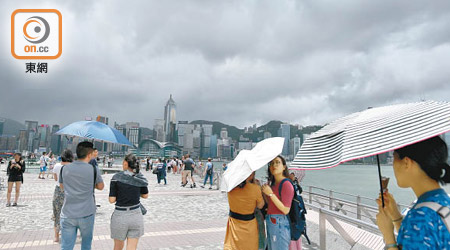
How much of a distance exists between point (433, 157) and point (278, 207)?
6.72ft

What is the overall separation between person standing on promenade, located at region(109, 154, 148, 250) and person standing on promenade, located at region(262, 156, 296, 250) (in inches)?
71.1

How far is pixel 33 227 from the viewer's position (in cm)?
699

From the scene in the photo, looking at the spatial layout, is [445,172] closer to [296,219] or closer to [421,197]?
[421,197]

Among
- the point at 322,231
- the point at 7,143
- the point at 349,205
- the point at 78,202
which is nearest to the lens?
the point at 78,202

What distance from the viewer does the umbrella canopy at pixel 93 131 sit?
5285mm

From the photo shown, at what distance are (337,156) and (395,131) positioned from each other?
12.6 inches

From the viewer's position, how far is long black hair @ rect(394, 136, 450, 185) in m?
1.37

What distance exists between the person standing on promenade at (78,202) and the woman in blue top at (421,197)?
3.59 metres

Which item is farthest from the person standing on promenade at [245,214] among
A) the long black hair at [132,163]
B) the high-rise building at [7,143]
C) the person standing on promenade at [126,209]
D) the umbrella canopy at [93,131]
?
the high-rise building at [7,143]

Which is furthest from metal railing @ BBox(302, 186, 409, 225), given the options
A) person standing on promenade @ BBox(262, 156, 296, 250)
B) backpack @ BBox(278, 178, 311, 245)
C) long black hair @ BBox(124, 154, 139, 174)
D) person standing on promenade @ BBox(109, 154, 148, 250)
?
long black hair @ BBox(124, 154, 139, 174)

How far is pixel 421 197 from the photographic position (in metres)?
1.37

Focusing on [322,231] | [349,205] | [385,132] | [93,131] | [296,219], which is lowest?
[349,205]

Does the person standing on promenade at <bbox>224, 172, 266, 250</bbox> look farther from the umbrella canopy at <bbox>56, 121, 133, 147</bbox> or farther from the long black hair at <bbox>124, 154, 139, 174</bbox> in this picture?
the umbrella canopy at <bbox>56, 121, 133, 147</bbox>

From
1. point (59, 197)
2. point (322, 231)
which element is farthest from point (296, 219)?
point (59, 197)
